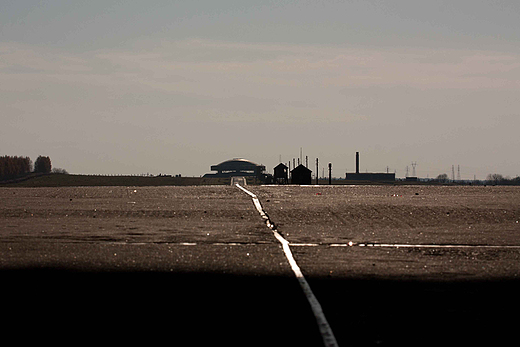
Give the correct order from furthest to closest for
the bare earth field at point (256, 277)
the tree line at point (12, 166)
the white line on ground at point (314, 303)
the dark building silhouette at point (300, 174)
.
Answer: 1. the tree line at point (12, 166)
2. the dark building silhouette at point (300, 174)
3. the bare earth field at point (256, 277)
4. the white line on ground at point (314, 303)

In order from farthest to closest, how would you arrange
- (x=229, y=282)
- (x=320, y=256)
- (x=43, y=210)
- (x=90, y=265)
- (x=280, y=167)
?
(x=280, y=167) < (x=43, y=210) < (x=320, y=256) < (x=90, y=265) < (x=229, y=282)

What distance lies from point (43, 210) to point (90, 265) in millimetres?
12207

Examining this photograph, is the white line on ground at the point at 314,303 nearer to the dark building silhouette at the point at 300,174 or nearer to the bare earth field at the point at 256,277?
the bare earth field at the point at 256,277

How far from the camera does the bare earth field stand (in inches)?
270

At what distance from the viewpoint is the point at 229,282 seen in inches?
374

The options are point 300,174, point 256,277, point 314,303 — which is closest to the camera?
point 314,303

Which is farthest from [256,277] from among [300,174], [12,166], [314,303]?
[12,166]

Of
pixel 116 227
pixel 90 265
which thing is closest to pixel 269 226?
pixel 116 227

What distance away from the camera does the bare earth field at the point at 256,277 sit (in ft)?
22.5

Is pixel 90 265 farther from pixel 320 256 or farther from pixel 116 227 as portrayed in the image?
pixel 116 227

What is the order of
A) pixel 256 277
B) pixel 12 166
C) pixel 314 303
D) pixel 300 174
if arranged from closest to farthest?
1. pixel 314 303
2. pixel 256 277
3. pixel 300 174
4. pixel 12 166

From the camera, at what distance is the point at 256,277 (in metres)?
9.90

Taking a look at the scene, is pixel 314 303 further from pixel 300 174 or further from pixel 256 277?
pixel 300 174

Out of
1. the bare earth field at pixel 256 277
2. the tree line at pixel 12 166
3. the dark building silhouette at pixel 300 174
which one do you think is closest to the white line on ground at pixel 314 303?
the bare earth field at pixel 256 277
